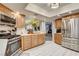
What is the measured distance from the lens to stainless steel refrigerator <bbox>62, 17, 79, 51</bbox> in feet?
15.5

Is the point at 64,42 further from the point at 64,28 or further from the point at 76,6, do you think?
the point at 76,6

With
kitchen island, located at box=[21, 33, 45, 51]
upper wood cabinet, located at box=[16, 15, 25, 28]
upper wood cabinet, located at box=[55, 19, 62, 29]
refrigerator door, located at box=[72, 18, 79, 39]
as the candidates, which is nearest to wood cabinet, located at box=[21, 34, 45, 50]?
kitchen island, located at box=[21, 33, 45, 51]

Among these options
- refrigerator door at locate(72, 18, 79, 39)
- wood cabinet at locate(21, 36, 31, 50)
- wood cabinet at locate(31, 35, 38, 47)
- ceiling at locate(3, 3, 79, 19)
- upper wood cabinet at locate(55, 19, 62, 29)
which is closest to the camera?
ceiling at locate(3, 3, 79, 19)

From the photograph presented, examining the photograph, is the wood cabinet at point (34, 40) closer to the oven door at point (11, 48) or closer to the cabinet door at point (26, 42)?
the cabinet door at point (26, 42)

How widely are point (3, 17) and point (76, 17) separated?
3.10 m

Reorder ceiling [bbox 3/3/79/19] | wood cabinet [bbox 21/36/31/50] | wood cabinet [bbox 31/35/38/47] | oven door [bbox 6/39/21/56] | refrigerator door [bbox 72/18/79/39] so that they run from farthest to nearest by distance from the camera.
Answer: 1. wood cabinet [bbox 31/35/38/47]
2. refrigerator door [bbox 72/18/79/39]
3. wood cabinet [bbox 21/36/31/50]
4. ceiling [bbox 3/3/79/19]
5. oven door [bbox 6/39/21/56]

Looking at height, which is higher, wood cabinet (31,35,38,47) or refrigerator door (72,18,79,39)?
refrigerator door (72,18,79,39)

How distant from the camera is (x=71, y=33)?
16.4ft

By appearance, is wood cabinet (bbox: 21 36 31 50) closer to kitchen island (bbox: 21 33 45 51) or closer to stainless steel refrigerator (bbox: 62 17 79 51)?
kitchen island (bbox: 21 33 45 51)

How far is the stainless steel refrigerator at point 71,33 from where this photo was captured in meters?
4.72

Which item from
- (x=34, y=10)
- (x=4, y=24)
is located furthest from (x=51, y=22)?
(x=4, y=24)

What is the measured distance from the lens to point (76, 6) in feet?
13.8

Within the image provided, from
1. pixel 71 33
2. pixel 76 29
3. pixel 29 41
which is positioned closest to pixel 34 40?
pixel 29 41

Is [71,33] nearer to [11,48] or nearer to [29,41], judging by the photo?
[29,41]
